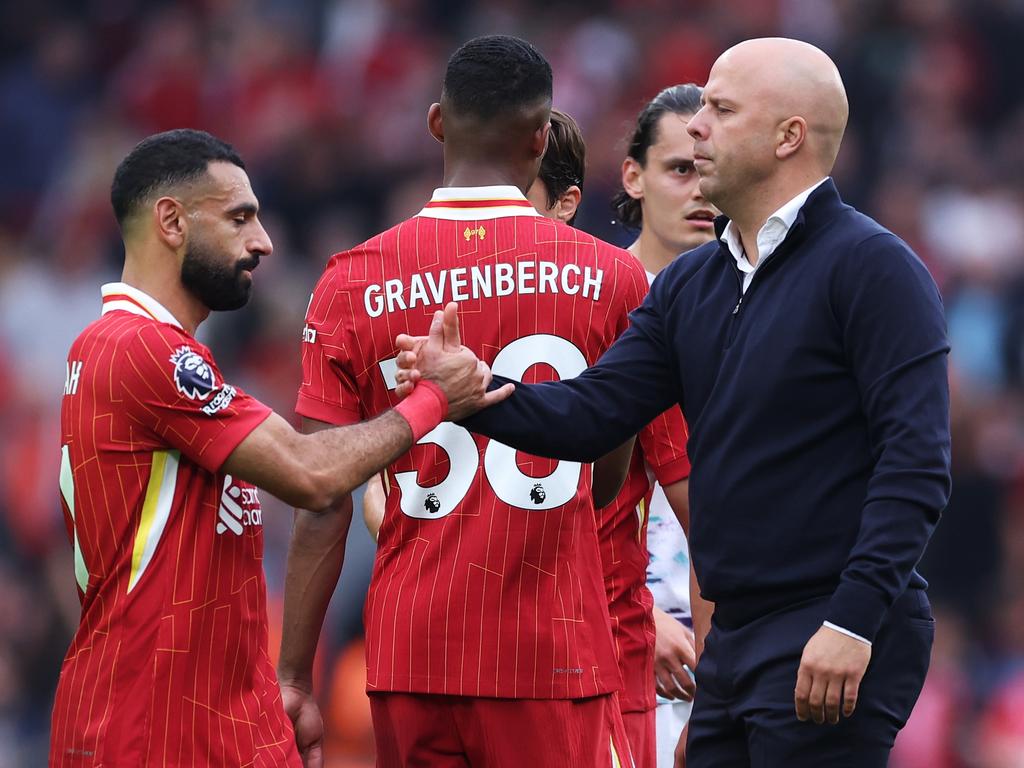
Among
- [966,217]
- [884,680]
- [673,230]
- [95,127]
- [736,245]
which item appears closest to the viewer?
[884,680]

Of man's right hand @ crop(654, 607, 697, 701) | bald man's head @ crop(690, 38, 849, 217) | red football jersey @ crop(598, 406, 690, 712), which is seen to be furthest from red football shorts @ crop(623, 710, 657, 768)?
bald man's head @ crop(690, 38, 849, 217)

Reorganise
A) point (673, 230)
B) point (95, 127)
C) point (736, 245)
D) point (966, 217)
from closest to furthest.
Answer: point (736, 245) → point (673, 230) → point (966, 217) → point (95, 127)

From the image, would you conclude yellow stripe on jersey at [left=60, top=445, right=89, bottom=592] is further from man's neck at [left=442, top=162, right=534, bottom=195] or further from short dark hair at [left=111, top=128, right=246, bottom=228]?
man's neck at [left=442, top=162, right=534, bottom=195]

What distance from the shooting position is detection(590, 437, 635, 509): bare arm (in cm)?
434

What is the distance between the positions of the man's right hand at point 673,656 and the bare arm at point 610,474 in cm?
87

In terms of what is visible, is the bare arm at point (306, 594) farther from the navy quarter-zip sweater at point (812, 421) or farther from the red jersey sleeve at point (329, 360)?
the navy quarter-zip sweater at point (812, 421)

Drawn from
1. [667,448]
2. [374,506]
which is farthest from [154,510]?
[667,448]

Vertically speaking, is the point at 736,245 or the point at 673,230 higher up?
the point at 673,230

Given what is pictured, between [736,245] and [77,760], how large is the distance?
1.86m

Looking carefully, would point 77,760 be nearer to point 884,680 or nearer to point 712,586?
point 712,586

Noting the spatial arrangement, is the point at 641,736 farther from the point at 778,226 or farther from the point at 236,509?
the point at 778,226

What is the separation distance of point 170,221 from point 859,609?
1.82 meters

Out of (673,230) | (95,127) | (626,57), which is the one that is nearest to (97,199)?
(95,127)

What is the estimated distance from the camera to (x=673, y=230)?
536 cm
